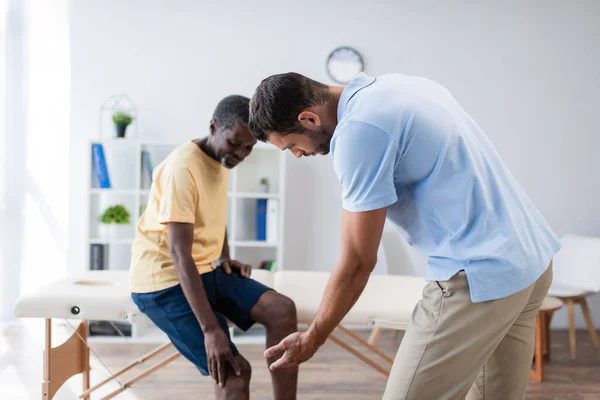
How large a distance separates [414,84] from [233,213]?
2.47 metres

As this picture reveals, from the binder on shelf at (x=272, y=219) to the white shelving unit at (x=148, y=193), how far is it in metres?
0.02

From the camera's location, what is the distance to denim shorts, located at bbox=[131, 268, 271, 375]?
188 centimetres

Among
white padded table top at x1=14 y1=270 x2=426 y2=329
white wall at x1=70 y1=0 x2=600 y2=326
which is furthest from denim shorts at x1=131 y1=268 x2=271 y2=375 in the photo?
white wall at x1=70 y1=0 x2=600 y2=326

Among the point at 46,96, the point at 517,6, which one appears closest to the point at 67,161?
the point at 46,96

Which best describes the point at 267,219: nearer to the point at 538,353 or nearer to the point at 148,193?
the point at 148,193

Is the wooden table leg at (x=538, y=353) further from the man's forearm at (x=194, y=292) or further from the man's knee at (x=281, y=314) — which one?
the man's forearm at (x=194, y=292)

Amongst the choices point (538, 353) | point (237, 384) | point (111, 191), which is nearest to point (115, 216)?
point (111, 191)

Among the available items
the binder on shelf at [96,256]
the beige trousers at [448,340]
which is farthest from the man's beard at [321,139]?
the binder on shelf at [96,256]

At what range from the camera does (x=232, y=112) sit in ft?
6.37

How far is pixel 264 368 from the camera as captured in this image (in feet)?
9.82

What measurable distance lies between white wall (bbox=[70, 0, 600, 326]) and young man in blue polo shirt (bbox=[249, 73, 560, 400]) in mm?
2592

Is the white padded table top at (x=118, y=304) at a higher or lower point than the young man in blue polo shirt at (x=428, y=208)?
lower

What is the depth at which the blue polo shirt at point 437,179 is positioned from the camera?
113 centimetres

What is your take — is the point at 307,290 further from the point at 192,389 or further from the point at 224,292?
the point at 192,389
